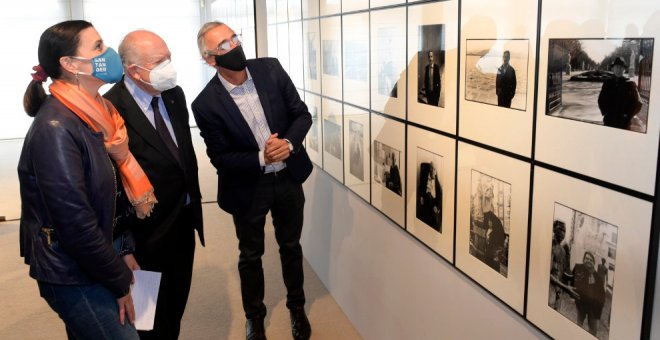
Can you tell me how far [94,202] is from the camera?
184 cm

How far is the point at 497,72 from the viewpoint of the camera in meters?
1.79

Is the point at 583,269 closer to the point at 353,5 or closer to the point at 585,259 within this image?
the point at 585,259

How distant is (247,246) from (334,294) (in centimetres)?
89

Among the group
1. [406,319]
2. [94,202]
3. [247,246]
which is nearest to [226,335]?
[247,246]

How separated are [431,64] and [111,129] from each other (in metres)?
1.17

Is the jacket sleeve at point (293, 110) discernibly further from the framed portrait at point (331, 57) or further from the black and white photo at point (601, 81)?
the black and white photo at point (601, 81)

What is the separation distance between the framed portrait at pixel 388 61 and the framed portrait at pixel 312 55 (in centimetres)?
101

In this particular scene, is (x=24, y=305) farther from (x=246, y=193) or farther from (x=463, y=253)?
(x=463, y=253)

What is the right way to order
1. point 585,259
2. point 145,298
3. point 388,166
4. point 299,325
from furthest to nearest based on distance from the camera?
point 299,325 → point 388,166 → point 145,298 → point 585,259

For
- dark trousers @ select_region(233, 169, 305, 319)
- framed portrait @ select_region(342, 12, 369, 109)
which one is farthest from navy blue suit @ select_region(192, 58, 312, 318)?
framed portrait @ select_region(342, 12, 369, 109)

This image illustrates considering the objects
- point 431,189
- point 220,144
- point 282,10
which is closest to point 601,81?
point 431,189

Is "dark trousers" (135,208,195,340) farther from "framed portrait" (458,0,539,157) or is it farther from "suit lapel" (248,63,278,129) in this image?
"framed portrait" (458,0,539,157)

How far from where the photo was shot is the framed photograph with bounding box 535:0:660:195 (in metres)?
1.27

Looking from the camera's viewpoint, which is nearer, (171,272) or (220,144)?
(171,272)
